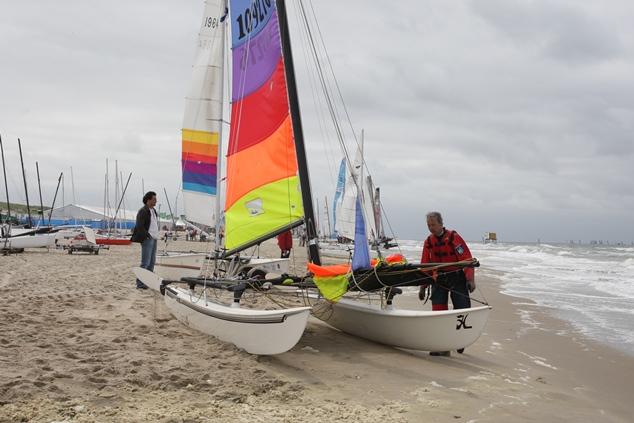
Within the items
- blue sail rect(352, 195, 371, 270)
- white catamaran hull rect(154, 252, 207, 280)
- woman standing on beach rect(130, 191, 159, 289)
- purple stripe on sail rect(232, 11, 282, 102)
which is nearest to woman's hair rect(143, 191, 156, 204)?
woman standing on beach rect(130, 191, 159, 289)

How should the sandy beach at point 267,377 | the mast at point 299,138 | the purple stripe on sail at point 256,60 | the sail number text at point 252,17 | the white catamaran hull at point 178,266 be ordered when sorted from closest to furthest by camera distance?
1. the sandy beach at point 267,377
2. the mast at point 299,138
3. the purple stripe on sail at point 256,60
4. the sail number text at point 252,17
5. the white catamaran hull at point 178,266

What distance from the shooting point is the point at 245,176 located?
21.9ft

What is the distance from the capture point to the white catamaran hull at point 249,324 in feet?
14.5

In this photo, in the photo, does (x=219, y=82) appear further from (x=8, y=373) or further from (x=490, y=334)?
(x=8, y=373)

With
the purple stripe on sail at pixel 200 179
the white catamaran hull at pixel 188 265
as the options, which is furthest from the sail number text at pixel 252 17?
the purple stripe on sail at pixel 200 179

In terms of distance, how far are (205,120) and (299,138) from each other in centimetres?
544

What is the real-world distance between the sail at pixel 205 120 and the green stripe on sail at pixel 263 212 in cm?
459

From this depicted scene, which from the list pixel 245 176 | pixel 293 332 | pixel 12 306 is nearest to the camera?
pixel 293 332

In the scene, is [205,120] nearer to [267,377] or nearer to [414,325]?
[414,325]

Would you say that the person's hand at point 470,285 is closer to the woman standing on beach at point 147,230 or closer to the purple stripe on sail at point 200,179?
the woman standing on beach at point 147,230

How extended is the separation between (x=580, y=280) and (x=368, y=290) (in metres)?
15.3

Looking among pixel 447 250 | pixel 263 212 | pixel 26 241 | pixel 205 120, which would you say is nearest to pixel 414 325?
pixel 447 250

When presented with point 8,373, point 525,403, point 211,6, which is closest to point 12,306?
point 8,373

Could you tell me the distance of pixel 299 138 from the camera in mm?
6383
